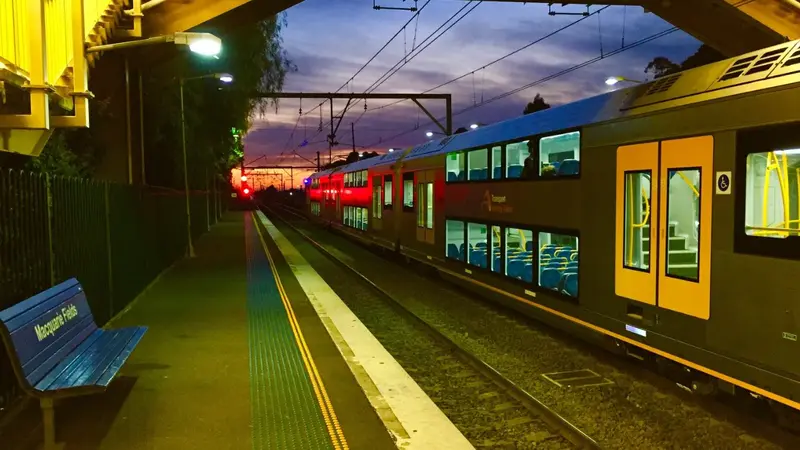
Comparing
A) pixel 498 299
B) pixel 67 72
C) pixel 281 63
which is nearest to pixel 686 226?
pixel 498 299

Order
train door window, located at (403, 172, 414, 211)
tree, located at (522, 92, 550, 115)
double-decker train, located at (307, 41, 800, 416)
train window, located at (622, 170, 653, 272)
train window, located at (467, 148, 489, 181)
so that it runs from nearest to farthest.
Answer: double-decker train, located at (307, 41, 800, 416) < train window, located at (622, 170, 653, 272) < train window, located at (467, 148, 489, 181) < train door window, located at (403, 172, 414, 211) < tree, located at (522, 92, 550, 115)

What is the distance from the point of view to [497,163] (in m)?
11.3

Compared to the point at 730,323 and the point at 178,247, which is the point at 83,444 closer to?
the point at 730,323

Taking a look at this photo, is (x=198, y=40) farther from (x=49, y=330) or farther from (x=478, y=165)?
(x=478, y=165)

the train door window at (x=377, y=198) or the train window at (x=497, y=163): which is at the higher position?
the train window at (x=497, y=163)

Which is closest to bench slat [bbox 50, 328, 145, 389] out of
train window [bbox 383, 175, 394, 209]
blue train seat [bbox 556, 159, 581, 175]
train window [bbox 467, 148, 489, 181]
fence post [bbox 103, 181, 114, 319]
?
fence post [bbox 103, 181, 114, 319]

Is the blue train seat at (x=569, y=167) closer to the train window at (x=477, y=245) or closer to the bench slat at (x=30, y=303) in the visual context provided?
the train window at (x=477, y=245)

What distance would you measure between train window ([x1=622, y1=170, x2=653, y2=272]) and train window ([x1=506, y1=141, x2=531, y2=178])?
2.89 m

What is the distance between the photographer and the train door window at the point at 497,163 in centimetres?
1112

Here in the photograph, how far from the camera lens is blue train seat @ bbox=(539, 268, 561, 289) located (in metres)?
9.19

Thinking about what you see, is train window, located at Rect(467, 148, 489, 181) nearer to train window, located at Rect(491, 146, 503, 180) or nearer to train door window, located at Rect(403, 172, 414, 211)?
train window, located at Rect(491, 146, 503, 180)

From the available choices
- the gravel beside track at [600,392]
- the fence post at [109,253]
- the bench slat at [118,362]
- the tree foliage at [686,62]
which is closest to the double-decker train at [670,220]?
the gravel beside track at [600,392]

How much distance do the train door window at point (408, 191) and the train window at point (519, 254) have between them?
21.0 feet

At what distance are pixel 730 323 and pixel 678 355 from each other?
2.50 ft
